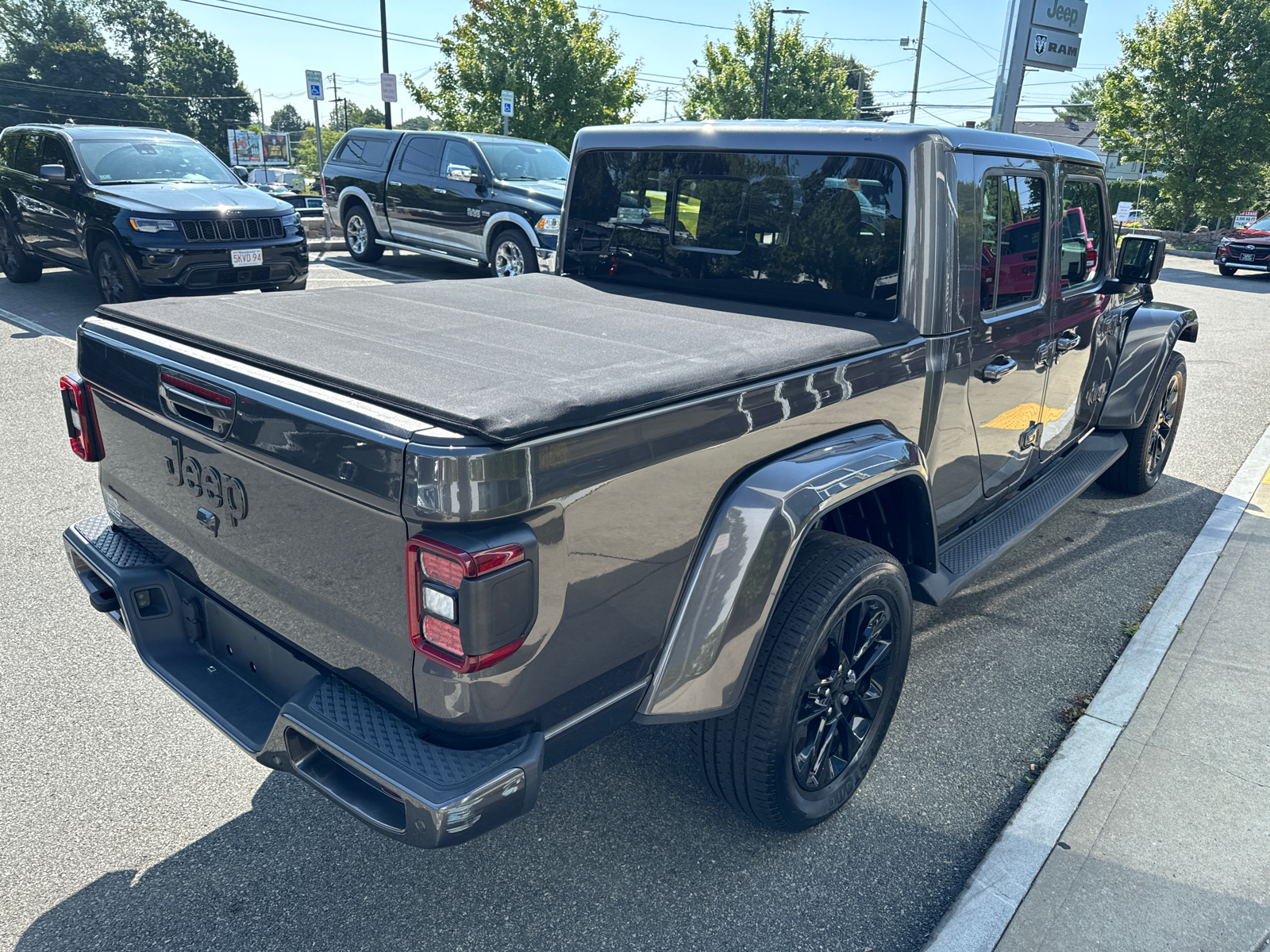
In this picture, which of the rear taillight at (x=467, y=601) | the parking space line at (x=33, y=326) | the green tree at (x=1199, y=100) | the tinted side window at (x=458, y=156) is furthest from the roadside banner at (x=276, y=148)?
the rear taillight at (x=467, y=601)

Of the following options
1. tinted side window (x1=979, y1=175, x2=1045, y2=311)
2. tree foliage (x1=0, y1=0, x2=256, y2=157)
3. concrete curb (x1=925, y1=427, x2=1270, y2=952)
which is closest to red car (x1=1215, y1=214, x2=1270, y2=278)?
concrete curb (x1=925, y1=427, x2=1270, y2=952)

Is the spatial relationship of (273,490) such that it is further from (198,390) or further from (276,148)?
(276,148)

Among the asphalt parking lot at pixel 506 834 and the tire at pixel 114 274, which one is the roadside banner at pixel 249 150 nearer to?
the tire at pixel 114 274

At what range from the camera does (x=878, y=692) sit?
2842 mm

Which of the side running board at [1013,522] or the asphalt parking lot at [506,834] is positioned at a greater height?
the side running board at [1013,522]

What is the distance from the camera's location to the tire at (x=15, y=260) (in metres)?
10.3

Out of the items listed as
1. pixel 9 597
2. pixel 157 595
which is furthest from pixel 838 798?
pixel 9 597

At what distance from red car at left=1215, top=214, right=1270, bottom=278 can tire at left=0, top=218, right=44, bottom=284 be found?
22.6 meters

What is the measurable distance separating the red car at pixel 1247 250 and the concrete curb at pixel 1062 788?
19.5 m

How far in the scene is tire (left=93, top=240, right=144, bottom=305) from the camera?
826 centimetres

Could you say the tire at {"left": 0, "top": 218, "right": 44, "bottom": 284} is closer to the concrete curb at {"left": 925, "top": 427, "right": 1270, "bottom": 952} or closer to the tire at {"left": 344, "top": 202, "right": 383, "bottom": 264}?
the tire at {"left": 344, "top": 202, "right": 383, "bottom": 264}

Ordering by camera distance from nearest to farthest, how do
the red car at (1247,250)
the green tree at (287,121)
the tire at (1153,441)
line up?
the tire at (1153,441)
the red car at (1247,250)
the green tree at (287,121)

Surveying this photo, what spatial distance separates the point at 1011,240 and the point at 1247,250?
69.6ft

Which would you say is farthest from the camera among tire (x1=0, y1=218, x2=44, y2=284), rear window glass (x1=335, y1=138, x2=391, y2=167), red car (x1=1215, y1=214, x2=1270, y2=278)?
red car (x1=1215, y1=214, x2=1270, y2=278)
